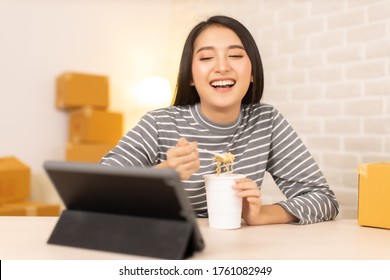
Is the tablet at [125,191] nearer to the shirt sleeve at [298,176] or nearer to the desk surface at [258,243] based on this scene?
the desk surface at [258,243]

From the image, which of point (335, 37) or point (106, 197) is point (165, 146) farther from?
point (335, 37)

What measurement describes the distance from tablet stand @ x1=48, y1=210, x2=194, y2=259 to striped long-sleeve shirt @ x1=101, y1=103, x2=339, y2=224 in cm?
51

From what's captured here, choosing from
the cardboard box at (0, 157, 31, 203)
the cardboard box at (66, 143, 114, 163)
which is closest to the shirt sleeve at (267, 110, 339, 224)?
the cardboard box at (0, 157, 31, 203)

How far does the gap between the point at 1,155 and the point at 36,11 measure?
102 cm

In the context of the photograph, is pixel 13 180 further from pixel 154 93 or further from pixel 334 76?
pixel 334 76

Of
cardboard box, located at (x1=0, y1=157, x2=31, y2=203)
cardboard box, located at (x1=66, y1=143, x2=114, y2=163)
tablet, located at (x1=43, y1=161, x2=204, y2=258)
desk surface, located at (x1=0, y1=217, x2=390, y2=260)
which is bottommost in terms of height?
cardboard box, located at (x1=0, y1=157, x2=31, y2=203)

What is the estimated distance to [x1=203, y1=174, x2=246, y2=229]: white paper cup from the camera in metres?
1.18

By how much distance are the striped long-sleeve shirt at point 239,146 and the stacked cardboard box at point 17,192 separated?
1.63 m

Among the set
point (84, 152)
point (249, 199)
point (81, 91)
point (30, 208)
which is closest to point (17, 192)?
point (30, 208)

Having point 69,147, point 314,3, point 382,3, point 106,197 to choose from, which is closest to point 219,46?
point 106,197

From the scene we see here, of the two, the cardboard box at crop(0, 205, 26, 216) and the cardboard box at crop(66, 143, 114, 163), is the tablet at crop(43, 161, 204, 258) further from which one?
the cardboard box at crop(66, 143, 114, 163)

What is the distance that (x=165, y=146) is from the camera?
64.7 inches

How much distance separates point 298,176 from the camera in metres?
1.62

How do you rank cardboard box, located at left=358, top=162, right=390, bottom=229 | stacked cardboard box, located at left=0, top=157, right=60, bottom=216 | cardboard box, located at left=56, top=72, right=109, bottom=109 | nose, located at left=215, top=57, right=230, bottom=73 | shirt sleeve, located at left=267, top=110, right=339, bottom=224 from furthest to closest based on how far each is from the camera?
cardboard box, located at left=56, top=72, right=109, bottom=109 → stacked cardboard box, located at left=0, top=157, right=60, bottom=216 → nose, located at left=215, top=57, right=230, bottom=73 → shirt sleeve, located at left=267, top=110, right=339, bottom=224 → cardboard box, located at left=358, top=162, right=390, bottom=229
